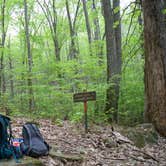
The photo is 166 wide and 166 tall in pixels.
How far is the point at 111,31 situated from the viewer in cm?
883

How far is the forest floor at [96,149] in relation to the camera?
4.53 m

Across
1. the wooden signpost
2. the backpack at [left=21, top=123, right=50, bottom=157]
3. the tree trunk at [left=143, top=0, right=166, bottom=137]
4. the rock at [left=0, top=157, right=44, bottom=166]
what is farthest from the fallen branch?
the tree trunk at [left=143, top=0, right=166, bottom=137]

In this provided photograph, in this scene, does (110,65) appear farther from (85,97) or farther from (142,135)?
(142,135)

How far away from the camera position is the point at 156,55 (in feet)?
21.3

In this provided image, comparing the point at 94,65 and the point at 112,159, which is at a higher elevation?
the point at 94,65

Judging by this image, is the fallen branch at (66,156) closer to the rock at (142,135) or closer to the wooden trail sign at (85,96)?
the rock at (142,135)

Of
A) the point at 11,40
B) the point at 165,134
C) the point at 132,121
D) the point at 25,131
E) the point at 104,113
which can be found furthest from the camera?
the point at 11,40

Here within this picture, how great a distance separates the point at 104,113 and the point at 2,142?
4958 millimetres

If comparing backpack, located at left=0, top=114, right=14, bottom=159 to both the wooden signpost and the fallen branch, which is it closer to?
the fallen branch

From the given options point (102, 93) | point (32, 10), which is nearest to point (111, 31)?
point (102, 93)

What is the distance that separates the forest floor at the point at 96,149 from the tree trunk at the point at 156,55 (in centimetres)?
64

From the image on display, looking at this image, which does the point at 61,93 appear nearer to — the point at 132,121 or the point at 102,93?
the point at 102,93

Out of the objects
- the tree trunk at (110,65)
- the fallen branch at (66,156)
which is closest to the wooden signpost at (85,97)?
the fallen branch at (66,156)

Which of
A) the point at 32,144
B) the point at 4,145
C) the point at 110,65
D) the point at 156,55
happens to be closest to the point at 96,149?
the point at 32,144
